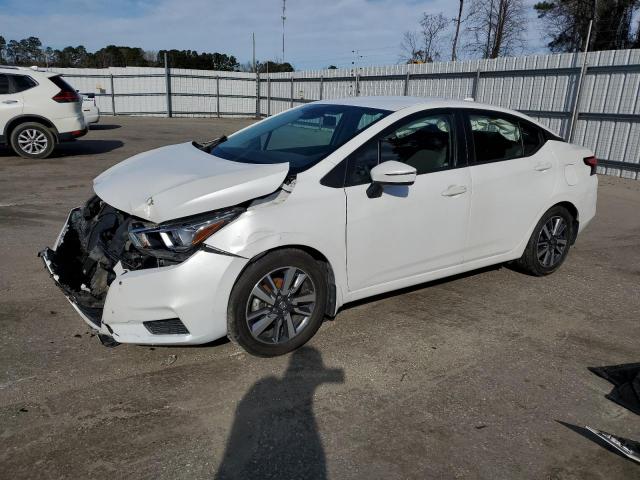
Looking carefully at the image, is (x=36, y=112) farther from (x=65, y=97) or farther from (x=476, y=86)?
(x=476, y=86)

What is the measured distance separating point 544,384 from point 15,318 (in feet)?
12.3

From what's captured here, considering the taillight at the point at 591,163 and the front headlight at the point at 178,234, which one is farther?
the taillight at the point at 591,163

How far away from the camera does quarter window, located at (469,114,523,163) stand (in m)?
4.24

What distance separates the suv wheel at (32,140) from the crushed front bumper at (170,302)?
32.1ft

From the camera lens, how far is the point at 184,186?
10.3 ft

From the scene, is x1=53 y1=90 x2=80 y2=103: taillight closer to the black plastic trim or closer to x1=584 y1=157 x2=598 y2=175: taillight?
the black plastic trim

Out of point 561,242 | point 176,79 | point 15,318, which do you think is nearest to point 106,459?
point 15,318

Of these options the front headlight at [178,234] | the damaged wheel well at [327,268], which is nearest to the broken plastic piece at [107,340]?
the front headlight at [178,234]

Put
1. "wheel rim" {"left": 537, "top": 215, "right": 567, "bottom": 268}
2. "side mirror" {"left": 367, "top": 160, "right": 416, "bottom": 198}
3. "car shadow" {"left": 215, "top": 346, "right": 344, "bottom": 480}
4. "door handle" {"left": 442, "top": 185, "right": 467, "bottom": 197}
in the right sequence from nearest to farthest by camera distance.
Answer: "car shadow" {"left": 215, "top": 346, "right": 344, "bottom": 480} < "side mirror" {"left": 367, "top": 160, "right": 416, "bottom": 198} < "door handle" {"left": 442, "top": 185, "right": 467, "bottom": 197} < "wheel rim" {"left": 537, "top": 215, "right": 567, "bottom": 268}

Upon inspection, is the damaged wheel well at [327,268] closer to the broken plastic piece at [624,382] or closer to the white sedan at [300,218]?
the white sedan at [300,218]

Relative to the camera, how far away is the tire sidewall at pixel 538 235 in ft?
15.6

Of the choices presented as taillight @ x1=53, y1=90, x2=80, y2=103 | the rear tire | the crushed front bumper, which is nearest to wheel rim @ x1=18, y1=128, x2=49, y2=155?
taillight @ x1=53, y1=90, x2=80, y2=103

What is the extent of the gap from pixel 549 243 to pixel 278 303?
9.82 ft

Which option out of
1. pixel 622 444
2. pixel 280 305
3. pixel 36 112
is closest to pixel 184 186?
pixel 280 305
